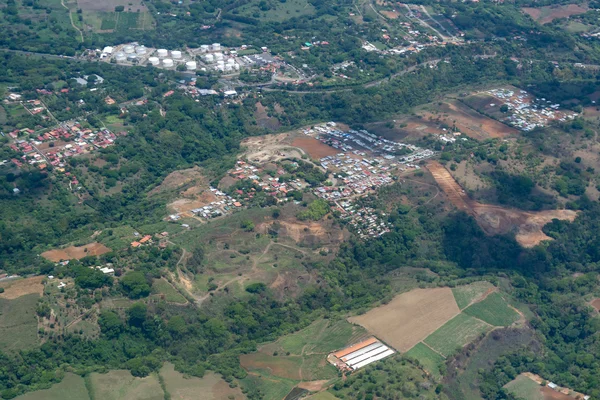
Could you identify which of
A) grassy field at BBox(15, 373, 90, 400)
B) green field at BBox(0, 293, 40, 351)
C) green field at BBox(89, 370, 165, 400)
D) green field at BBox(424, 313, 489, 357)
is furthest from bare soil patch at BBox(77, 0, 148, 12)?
green field at BBox(424, 313, 489, 357)

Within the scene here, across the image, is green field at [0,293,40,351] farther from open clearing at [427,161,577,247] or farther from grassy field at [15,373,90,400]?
open clearing at [427,161,577,247]

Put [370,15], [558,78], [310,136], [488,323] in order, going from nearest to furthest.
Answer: [488,323], [310,136], [558,78], [370,15]

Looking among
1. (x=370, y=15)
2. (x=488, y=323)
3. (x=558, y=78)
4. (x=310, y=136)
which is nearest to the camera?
(x=488, y=323)

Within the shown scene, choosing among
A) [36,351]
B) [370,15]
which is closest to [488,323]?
[36,351]

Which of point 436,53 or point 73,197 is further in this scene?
point 436,53

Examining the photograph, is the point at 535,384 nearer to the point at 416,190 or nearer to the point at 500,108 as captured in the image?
the point at 416,190

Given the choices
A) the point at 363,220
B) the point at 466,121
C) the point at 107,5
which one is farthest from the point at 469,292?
the point at 107,5
